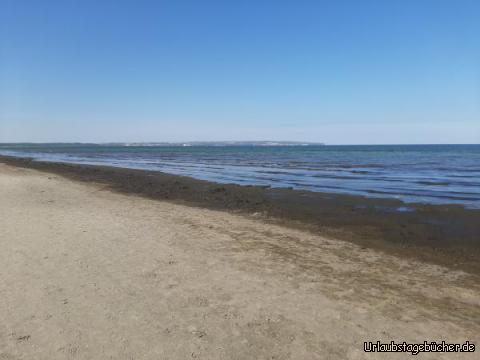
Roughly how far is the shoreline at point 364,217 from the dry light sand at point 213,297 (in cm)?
111

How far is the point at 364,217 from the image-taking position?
12.7 metres

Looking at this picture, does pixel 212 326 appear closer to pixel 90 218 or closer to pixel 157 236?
pixel 157 236

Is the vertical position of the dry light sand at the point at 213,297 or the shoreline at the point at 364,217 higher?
the shoreline at the point at 364,217

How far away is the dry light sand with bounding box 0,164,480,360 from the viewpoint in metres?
4.32

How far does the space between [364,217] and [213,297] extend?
8.49 meters

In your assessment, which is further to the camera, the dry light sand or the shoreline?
the shoreline

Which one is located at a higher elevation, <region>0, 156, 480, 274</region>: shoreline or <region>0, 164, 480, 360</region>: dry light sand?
<region>0, 156, 480, 274</region>: shoreline

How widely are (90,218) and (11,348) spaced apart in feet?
25.1

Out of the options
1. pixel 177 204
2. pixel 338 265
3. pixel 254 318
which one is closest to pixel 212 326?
pixel 254 318

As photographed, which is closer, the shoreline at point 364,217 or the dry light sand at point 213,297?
the dry light sand at point 213,297

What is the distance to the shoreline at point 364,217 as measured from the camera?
29.3ft

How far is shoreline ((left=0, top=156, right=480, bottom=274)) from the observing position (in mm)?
8945

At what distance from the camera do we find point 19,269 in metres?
6.62

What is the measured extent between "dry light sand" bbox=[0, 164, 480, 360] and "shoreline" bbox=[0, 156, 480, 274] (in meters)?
1.11
